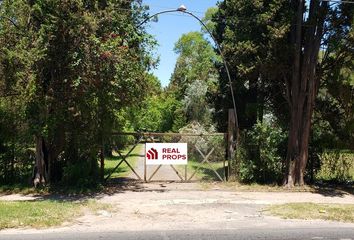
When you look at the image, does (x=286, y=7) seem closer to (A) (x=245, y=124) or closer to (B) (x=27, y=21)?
(A) (x=245, y=124)

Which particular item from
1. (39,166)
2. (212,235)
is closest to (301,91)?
(212,235)

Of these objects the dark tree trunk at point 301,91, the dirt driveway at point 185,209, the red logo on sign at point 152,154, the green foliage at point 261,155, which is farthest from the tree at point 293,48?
the red logo on sign at point 152,154

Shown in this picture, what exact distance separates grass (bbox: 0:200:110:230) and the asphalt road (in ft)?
3.24

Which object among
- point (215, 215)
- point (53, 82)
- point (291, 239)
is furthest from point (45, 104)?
point (291, 239)

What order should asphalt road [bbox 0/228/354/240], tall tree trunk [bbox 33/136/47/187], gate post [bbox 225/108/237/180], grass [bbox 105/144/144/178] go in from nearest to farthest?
asphalt road [bbox 0/228/354/240] < tall tree trunk [bbox 33/136/47/187] < gate post [bbox 225/108/237/180] < grass [bbox 105/144/144/178]

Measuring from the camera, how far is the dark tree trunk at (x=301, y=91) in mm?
17031

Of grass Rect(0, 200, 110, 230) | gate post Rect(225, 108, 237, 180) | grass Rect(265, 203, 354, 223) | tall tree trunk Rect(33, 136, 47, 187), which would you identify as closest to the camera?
grass Rect(0, 200, 110, 230)

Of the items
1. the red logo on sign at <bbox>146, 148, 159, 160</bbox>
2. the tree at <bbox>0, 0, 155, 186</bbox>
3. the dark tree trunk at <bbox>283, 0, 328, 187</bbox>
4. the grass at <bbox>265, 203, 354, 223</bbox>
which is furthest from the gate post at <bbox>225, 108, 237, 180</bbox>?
the grass at <bbox>265, 203, 354, 223</bbox>

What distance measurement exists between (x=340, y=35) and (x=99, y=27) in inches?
339

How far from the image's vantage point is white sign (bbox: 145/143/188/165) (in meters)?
17.9

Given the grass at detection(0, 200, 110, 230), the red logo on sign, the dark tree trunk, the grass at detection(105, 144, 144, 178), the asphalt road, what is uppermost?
the dark tree trunk

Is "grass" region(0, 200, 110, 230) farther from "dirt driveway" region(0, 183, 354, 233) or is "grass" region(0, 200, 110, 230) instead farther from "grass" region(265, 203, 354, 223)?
"grass" region(265, 203, 354, 223)

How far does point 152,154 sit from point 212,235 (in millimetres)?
8733

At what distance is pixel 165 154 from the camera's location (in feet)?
59.5
